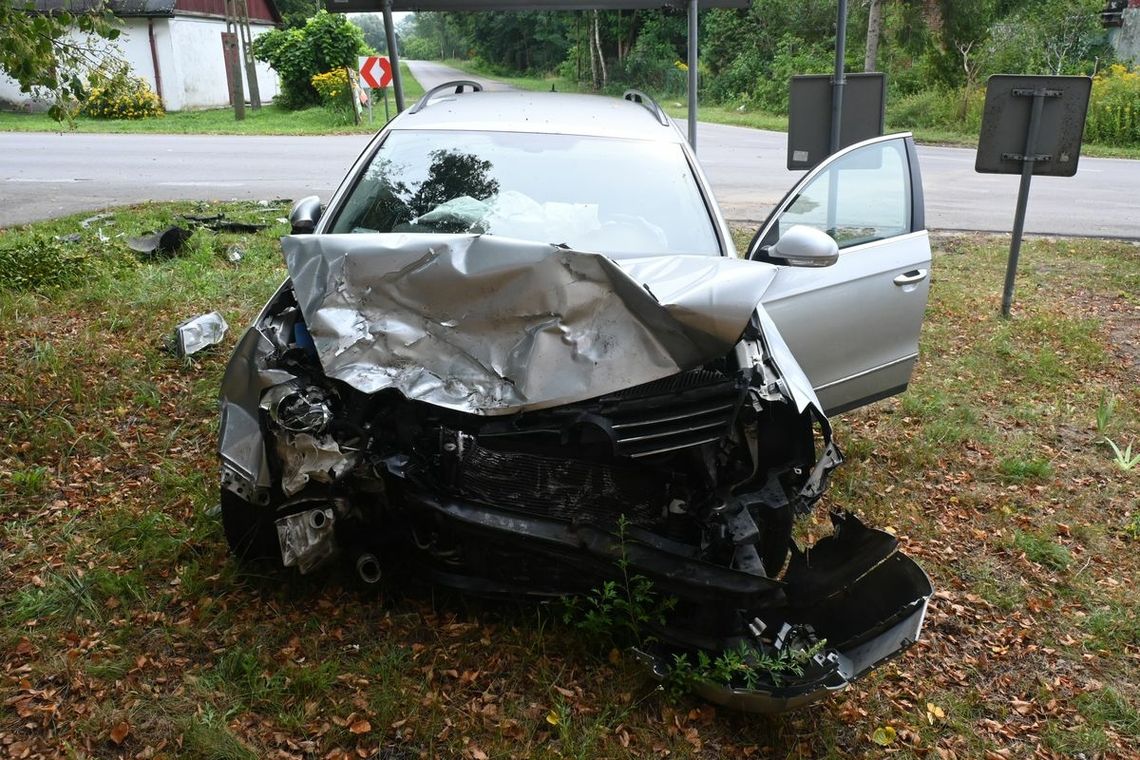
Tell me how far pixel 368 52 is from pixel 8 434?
34598mm

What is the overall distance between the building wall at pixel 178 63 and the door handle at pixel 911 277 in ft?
94.3

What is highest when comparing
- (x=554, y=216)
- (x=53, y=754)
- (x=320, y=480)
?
(x=554, y=216)

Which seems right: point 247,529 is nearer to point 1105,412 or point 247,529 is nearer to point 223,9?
point 1105,412

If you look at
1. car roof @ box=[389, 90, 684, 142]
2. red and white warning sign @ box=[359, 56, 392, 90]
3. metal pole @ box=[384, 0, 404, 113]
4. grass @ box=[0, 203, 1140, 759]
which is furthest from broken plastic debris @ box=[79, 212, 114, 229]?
red and white warning sign @ box=[359, 56, 392, 90]

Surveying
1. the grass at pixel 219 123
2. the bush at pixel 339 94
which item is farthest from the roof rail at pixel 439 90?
the bush at pixel 339 94

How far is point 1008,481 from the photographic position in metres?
4.99

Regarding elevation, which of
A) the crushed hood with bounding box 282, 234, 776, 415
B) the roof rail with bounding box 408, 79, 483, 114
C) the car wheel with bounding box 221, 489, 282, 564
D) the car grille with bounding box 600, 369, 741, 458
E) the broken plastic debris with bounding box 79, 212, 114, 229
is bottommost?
the car wheel with bounding box 221, 489, 282, 564

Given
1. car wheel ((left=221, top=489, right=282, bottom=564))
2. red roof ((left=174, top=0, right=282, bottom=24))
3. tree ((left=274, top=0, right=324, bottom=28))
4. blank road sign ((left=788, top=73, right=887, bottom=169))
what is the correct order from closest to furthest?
car wheel ((left=221, top=489, right=282, bottom=564)) → blank road sign ((left=788, top=73, right=887, bottom=169)) → red roof ((left=174, top=0, right=282, bottom=24)) → tree ((left=274, top=0, right=324, bottom=28))

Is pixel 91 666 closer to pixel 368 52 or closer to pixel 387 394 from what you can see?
pixel 387 394

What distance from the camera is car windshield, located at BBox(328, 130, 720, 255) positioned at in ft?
13.5

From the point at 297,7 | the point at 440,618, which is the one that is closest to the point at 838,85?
the point at 440,618

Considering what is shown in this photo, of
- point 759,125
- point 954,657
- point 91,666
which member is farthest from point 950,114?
point 91,666

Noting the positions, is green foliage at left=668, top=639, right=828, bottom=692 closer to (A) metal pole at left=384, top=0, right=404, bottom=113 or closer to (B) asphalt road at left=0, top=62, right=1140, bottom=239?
(A) metal pole at left=384, top=0, right=404, bottom=113

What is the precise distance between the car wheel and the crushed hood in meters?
0.69
